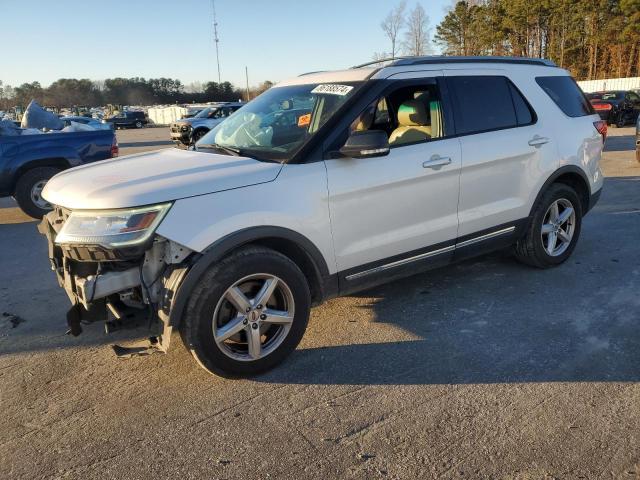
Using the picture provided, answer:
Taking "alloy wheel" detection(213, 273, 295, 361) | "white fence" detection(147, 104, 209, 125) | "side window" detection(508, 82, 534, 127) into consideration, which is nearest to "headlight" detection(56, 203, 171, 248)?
"alloy wheel" detection(213, 273, 295, 361)

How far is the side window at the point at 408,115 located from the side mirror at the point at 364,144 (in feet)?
0.95

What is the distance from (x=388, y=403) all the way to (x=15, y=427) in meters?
2.10

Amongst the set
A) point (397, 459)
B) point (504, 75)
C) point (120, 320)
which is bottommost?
point (397, 459)

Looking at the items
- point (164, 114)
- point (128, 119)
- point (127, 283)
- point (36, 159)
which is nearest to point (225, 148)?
point (127, 283)

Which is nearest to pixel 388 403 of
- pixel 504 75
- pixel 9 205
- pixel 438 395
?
pixel 438 395

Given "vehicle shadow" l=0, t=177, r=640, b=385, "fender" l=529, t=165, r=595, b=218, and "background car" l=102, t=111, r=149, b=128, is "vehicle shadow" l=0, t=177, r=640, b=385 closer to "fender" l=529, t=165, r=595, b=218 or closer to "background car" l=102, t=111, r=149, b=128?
"fender" l=529, t=165, r=595, b=218

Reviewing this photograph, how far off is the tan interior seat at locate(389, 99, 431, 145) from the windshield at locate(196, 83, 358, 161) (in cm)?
54

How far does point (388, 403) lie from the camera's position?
9.84ft

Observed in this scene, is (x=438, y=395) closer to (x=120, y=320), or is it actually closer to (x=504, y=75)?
(x=120, y=320)

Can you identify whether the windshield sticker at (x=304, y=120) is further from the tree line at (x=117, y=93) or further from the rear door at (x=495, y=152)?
the tree line at (x=117, y=93)

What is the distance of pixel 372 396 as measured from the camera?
10.1 ft

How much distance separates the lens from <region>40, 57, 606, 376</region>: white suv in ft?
9.77

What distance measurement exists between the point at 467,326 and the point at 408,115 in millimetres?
1763

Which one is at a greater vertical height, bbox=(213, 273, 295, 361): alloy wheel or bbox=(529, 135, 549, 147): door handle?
bbox=(529, 135, 549, 147): door handle
